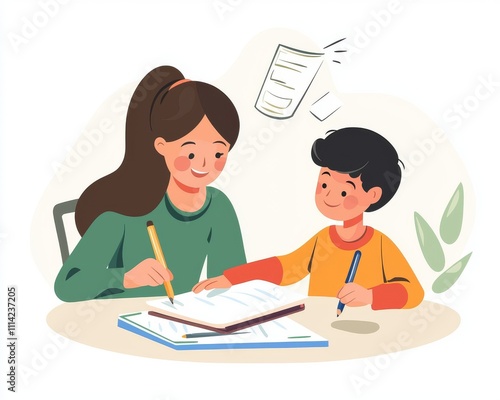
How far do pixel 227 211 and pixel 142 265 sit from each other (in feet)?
2.27

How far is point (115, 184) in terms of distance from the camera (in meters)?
4.14

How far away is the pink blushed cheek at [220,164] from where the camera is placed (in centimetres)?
408

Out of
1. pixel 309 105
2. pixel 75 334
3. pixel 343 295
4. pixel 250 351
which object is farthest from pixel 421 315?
pixel 75 334

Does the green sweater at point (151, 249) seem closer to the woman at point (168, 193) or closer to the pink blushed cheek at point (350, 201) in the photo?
the woman at point (168, 193)

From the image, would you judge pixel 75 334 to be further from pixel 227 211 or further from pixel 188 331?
pixel 227 211

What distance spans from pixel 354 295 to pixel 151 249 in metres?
1.07

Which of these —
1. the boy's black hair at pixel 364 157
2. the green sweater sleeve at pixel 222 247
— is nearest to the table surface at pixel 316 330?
the green sweater sleeve at pixel 222 247

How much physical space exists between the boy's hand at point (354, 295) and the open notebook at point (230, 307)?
18 cm

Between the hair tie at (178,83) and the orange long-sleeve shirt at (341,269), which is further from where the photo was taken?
the hair tie at (178,83)

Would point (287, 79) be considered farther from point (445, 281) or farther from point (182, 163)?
point (445, 281)

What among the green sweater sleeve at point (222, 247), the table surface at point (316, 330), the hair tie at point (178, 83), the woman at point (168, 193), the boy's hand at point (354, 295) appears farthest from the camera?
the green sweater sleeve at point (222, 247)

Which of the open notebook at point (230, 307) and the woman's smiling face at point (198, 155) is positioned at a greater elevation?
the woman's smiling face at point (198, 155)

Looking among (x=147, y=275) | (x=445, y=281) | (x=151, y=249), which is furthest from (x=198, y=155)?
(x=445, y=281)

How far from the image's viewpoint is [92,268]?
3936 millimetres
